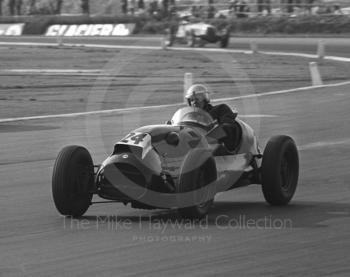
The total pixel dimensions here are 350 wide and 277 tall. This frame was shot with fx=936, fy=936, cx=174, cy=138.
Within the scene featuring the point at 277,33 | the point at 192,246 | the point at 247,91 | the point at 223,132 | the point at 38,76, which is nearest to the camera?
the point at 192,246

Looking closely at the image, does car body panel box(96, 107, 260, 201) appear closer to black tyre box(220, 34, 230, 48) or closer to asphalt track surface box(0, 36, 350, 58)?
asphalt track surface box(0, 36, 350, 58)

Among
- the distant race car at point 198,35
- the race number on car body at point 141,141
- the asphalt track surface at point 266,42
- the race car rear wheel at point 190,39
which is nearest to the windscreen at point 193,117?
the race number on car body at point 141,141

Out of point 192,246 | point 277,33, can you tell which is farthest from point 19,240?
point 277,33

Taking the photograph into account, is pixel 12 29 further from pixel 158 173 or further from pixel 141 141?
pixel 158 173

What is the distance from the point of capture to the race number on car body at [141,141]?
8.43 meters

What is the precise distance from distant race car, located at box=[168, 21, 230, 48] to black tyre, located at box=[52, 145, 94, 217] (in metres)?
31.8

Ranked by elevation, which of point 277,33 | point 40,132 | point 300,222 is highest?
point 300,222

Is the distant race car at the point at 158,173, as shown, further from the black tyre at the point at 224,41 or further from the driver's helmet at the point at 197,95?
the black tyre at the point at 224,41

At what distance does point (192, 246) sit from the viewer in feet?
24.1

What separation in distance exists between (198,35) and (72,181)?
109 feet

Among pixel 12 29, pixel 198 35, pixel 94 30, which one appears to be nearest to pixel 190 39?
pixel 198 35

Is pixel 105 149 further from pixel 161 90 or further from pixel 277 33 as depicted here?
pixel 277 33

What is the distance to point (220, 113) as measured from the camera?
9.48 m

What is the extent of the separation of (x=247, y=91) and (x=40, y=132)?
891cm
